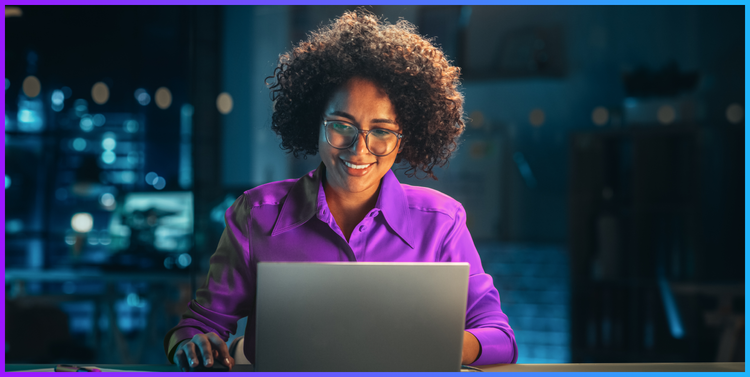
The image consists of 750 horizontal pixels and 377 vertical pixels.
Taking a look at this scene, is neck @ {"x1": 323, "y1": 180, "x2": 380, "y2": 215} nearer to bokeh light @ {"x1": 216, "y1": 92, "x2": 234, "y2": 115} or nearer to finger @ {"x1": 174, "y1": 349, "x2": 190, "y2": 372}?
finger @ {"x1": 174, "y1": 349, "x2": 190, "y2": 372}

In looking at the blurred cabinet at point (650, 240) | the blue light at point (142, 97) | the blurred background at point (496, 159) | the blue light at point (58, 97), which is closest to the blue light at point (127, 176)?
the blurred background at point (496, 159)

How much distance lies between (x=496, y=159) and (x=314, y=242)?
219 centimetres

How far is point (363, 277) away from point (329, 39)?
36.0 inches

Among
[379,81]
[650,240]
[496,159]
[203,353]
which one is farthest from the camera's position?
[496,159]

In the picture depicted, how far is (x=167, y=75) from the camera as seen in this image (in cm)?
339

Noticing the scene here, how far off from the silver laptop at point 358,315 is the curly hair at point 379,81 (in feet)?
2.22

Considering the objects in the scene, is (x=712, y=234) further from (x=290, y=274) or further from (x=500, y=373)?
(x=290, y=274)

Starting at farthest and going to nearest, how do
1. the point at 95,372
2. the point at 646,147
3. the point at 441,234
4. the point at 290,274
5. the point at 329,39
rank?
the point at 646,147
the point at 329,39
the point at 441,234
the point at 95,372
the point at 290,274

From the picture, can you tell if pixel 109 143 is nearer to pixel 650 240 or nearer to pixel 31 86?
pixel 31 86

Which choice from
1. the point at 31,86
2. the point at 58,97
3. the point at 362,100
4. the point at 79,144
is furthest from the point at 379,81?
the point at 31,86

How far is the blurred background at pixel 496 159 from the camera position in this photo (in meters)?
3.31

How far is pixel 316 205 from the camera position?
1427mm

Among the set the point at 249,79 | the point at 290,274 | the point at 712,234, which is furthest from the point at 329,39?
the point at 712,234

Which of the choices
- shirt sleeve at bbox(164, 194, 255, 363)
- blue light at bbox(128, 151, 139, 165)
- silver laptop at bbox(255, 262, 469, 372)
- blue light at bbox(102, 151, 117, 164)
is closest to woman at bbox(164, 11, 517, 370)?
shirt sleeve at bbox(164, 194, 255, 363)
